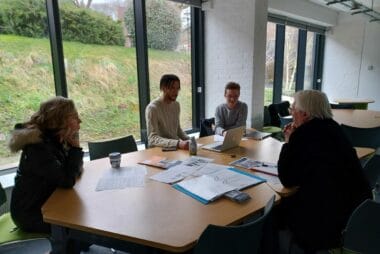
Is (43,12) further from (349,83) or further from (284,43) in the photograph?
(349,83)

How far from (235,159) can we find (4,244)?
4.85ft

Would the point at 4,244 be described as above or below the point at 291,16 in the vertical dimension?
below

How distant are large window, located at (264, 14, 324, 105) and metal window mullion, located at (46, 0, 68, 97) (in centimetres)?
348

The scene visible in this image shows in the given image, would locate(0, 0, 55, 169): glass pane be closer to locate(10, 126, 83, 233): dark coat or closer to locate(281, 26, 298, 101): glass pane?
locate(10, 126, 83, 233): dark coat

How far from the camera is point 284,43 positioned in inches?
217

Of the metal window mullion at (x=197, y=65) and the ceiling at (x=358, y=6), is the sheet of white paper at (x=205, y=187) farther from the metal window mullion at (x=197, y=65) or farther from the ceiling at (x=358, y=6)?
the ceiling at (x=358, y=6)

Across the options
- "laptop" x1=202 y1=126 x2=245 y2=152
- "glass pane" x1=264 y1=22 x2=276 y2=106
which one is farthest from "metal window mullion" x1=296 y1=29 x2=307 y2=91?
"laptop" x1=202 y1=126 x2=245 y2=152

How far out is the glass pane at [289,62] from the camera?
571cm

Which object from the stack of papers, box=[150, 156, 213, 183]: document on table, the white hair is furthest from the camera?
the stack of papers

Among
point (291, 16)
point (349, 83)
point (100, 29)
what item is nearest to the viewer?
point (100, 29)

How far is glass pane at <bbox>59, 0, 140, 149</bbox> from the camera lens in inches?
115

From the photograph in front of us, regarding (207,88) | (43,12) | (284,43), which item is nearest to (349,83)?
(284,43)

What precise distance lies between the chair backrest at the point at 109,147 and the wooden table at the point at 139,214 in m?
0.69

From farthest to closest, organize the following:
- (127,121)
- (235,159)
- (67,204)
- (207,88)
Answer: (207,88) < (127,121) < (235,159) < (67,204)
